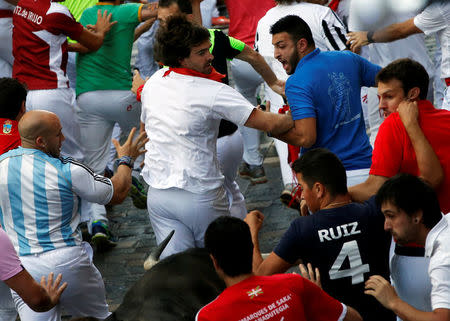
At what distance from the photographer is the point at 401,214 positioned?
3480mm

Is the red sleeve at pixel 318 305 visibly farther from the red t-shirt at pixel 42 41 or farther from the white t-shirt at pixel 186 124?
the red t-shirt at pixel 42 41

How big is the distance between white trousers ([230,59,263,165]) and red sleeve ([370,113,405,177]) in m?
3.57

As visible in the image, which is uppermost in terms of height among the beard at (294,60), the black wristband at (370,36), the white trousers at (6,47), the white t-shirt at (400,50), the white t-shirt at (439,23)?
the white t-shirt at (439,23)

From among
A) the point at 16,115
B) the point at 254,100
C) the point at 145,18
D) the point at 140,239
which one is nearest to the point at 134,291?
the point at 16,115

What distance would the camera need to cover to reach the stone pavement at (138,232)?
6.36 m

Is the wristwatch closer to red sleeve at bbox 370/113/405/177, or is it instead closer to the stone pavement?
the stone pavement

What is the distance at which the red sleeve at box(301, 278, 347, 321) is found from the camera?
3.35 meters

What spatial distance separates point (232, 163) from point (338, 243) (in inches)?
96.1

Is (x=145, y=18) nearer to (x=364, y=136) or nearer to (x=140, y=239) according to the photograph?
(x=140, y=239)

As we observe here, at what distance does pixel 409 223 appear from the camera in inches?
137

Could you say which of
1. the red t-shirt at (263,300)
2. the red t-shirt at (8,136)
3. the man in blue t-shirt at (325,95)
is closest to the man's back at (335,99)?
the man in blue t-shirt at (325,95)

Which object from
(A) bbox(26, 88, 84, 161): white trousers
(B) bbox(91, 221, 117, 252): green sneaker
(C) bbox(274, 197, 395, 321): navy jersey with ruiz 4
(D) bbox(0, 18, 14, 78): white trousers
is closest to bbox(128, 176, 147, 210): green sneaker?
(B) bbox(91, 221, 117, 252): green sneaker

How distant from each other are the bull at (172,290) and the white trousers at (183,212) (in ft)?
1.65

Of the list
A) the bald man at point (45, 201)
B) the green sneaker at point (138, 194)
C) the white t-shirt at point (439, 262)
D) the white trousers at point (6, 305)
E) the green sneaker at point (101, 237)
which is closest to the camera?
the white t-shirt at point (439, 262)
